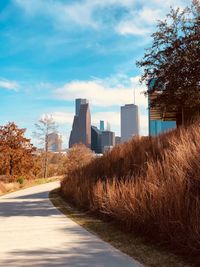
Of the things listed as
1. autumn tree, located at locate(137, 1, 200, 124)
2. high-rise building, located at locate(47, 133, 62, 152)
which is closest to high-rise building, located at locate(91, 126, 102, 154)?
high-rise building, located at locate(47, 133, 62, 152)

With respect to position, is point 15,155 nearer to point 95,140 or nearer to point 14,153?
point 14,153

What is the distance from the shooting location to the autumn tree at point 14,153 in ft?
127

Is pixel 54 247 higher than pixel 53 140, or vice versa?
pixel 53 140

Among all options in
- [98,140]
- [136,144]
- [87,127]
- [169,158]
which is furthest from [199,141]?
[87,127]

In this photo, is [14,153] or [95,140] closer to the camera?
[14,153]

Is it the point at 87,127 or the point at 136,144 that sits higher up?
the point at 87,127

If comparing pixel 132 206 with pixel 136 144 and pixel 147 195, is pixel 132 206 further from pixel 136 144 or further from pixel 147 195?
pixel 136 144

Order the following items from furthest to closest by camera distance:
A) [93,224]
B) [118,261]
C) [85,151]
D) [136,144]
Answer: [85,151]
[136,144]
[93,224]
[118,261]

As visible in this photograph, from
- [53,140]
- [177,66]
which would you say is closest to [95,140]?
[53,140]

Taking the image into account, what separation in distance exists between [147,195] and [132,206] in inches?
19.2

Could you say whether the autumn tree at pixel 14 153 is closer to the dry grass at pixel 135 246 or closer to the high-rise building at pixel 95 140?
the dry grass at pixel 135 246

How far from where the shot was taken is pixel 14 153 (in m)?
38.7

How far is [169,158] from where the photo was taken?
29.0 ft

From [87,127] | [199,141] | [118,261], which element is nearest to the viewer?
[118,261]
